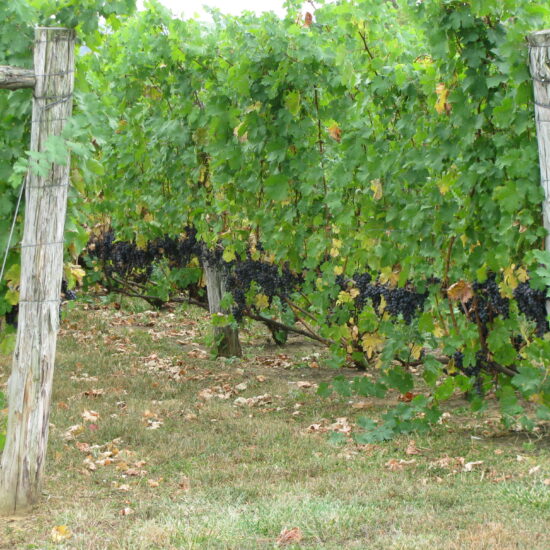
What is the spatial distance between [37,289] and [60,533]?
135 cm

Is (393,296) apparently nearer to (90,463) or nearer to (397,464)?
(397,464)

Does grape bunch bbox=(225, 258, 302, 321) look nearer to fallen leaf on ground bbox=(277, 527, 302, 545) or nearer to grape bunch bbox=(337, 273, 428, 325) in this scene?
grape bunch bbox=(337, 273, 428, 325)

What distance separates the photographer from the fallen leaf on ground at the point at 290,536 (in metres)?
3.98

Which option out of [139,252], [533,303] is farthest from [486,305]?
[139,252]

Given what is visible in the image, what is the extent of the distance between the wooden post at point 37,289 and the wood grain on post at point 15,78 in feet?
0.16

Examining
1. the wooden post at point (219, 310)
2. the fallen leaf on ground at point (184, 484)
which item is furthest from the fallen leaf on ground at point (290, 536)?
the wooden post at point (219, 310)

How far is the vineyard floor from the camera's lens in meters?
4.06

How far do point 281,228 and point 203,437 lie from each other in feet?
6.90

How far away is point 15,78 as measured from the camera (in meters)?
4.39

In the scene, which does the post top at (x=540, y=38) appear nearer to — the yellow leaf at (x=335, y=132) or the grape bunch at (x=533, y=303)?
the grape bunch at (x=533, y=303)

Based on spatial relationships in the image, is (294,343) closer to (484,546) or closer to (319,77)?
(319,77)

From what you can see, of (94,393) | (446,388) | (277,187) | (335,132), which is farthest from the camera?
(94,393)

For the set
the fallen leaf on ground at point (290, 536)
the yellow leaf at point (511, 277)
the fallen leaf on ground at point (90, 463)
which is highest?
the yellow leaf at point (511, 277)

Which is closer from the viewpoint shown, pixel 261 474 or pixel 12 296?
pixel 12 296
